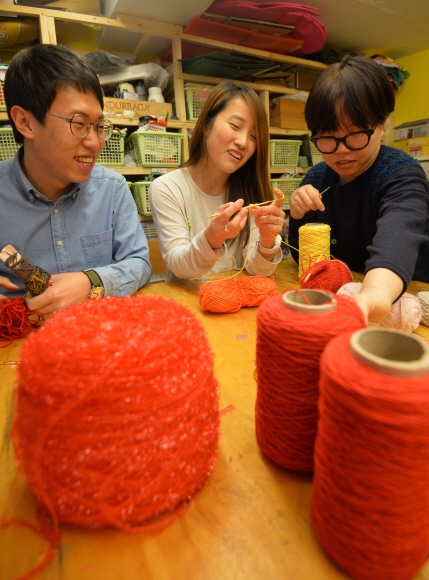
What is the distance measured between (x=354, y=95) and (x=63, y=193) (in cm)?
99

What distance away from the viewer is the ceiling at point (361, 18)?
198 cm

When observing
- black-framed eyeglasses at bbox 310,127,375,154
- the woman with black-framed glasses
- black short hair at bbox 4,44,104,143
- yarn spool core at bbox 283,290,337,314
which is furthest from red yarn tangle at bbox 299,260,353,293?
black short hair at bbox 4,44,104,143

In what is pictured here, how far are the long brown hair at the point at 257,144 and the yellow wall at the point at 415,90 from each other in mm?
2781

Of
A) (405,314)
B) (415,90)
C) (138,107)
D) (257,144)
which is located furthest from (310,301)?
(415,90)

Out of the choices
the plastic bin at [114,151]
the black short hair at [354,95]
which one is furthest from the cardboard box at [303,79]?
the black short hair at [354,95]

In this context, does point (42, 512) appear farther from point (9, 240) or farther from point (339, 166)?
point (339, 166)

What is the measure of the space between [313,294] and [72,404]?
328mm

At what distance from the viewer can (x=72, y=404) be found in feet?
1.13

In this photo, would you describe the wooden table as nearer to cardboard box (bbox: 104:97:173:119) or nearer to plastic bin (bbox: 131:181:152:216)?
plastic bin (bbox: 131:181:152:216)

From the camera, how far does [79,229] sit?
1.20m

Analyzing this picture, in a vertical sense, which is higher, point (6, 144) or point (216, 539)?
point (6, 144)

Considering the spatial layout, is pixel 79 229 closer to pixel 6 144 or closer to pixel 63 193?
pixel 63 193

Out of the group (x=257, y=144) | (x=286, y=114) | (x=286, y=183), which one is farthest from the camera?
(x=286, y=183)

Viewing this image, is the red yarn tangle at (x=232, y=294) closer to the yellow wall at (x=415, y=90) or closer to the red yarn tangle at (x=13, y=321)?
the red yarn tangle at (x=13, y=321)
